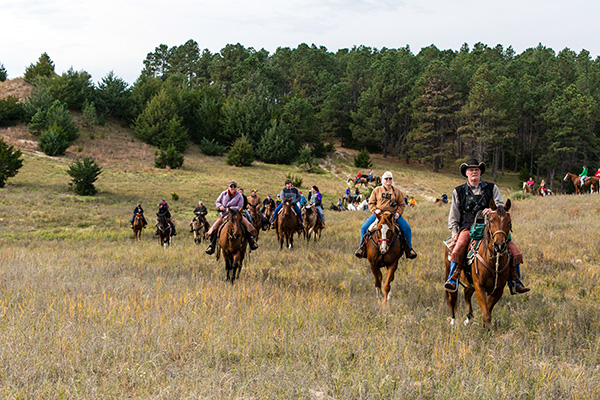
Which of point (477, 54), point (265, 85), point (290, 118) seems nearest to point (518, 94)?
point (477, 54)

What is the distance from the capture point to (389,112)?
76625mm

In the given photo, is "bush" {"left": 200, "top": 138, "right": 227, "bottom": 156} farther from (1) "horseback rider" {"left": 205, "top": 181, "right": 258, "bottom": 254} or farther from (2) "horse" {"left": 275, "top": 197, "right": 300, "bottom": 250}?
(1) "horseback rider" {"left": 205, "top": 181, "right": 258, "bottom": 254}

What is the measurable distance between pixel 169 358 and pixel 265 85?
270 feet

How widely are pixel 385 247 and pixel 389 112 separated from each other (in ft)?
236

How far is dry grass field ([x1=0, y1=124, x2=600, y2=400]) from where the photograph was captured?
13.5 ft

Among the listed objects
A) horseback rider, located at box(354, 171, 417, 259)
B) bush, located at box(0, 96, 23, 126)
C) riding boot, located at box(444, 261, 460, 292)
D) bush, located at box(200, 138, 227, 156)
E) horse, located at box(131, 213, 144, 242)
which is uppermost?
bush, located at box(0, 96, 23, 126)

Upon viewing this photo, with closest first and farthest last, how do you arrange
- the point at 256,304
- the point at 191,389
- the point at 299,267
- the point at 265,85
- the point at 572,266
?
the point at 191,389 < the point at 256,304 < the point at 572,266 < the point at 299,267 < the point at 265,85

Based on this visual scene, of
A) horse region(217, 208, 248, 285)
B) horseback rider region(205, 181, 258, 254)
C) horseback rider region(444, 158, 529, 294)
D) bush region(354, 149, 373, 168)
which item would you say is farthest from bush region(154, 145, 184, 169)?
horseback rider region(444, 158, 529, 294)

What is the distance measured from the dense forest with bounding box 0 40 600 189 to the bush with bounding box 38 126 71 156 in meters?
4.33

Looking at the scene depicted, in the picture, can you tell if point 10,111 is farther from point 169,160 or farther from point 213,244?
point 213,244

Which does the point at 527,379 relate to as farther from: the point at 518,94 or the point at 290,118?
the point at 518,94

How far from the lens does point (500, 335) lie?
607 centimetres

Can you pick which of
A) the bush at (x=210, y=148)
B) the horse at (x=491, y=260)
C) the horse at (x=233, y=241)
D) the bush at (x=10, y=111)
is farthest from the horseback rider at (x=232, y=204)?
the bush at (x=10, y=111)

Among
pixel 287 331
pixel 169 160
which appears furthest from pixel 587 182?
pixel 169 160
